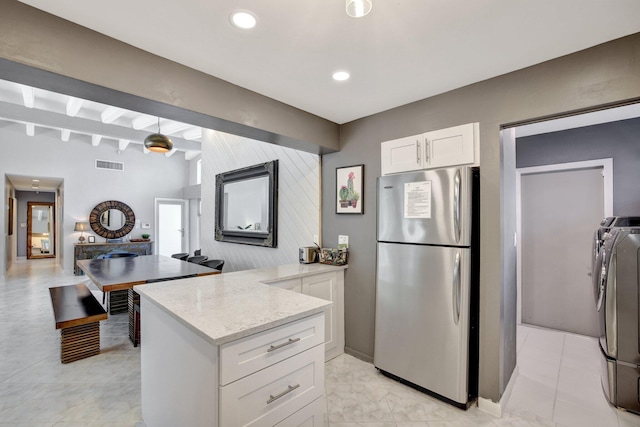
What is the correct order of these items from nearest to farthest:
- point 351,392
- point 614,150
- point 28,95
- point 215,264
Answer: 1. point 351,392
2. point 614,150
3. point 215,264
4. point 28,95

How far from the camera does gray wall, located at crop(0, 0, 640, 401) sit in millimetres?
1478

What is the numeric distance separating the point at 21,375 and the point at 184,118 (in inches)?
106

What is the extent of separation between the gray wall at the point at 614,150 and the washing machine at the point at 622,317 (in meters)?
1.34

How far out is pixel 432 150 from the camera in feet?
7.77

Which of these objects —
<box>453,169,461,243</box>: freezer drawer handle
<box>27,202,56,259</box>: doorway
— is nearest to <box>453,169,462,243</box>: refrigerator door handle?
<box>453,169,461,243</box>: freezer drawer handle

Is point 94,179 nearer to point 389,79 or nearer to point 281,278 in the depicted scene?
point 281,278

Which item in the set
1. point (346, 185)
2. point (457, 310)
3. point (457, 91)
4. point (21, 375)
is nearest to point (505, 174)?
point (457, 91)

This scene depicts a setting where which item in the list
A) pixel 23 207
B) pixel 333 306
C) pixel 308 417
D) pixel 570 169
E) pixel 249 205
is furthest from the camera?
pixel 23 207

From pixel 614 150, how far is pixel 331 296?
348 cm

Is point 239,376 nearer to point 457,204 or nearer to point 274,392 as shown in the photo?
point 274,392

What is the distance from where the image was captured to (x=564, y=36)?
1.61 m

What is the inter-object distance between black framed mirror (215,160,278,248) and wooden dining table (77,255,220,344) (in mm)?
921

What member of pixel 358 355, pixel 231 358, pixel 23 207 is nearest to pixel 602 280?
pixel 358 355

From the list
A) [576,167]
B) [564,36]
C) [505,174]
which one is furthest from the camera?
[576,167]
